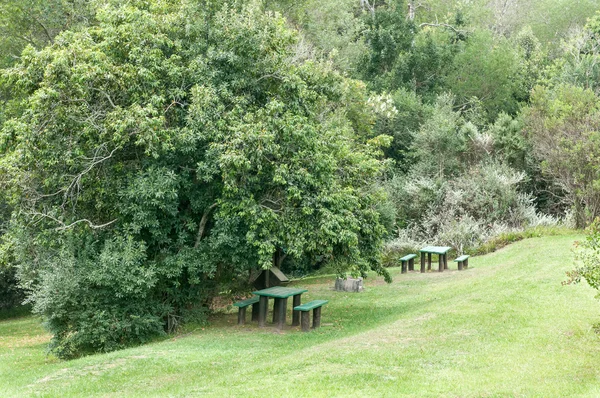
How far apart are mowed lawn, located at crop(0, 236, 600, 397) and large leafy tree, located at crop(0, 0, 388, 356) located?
1579 millimetres

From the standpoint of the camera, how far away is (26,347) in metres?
17.5

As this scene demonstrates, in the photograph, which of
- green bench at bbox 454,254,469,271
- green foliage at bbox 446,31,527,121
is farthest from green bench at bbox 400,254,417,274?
green foliage at bbox 446,31,527,121

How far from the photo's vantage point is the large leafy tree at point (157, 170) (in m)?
13.9

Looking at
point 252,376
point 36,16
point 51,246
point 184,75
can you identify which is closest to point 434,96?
point 36,16

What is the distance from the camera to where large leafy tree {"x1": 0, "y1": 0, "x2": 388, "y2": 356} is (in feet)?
45.6

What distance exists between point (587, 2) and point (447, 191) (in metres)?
33.3

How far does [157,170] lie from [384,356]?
6.78 meters

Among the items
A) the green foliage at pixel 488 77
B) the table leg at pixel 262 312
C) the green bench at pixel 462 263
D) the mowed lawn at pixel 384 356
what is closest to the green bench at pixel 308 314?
the mowed lawn at pixel 384 356

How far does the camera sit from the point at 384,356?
10375 mm

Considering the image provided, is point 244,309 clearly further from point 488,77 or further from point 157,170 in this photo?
point 488,77

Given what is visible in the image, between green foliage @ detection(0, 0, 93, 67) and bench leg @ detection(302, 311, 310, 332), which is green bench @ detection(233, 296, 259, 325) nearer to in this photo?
bench leg @ detection(302, 311, 310, 332)

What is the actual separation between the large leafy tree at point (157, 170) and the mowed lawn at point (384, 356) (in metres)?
1.58

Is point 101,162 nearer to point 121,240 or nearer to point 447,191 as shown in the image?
point 121,240

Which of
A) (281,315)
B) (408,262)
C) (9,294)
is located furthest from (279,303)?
(9,294)
